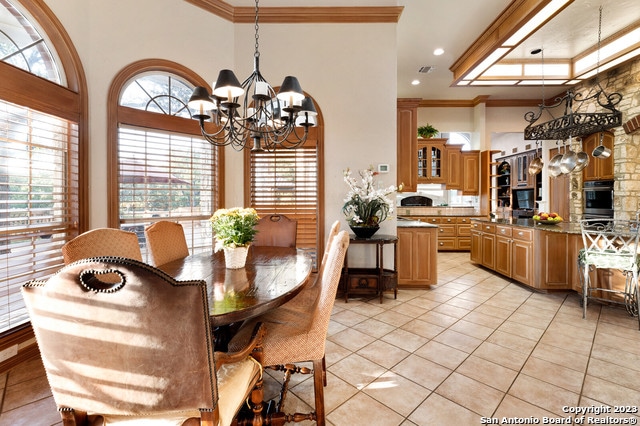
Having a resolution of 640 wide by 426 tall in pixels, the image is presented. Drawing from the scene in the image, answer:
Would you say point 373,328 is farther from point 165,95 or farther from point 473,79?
point 473,79

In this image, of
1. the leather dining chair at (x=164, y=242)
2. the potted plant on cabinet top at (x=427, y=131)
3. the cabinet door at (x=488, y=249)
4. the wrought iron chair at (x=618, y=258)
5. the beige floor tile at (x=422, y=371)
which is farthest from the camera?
the potted plant on cabinet top at (x=427, y=131)

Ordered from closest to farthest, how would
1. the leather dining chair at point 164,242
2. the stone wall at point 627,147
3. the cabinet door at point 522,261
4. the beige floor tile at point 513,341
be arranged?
the leather dining chair at point 164,242 < the beige floor tile at point 513,341 < the cabinet door at point 522,261 < the stone wall at point 627,147

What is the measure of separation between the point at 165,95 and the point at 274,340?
10.0ft

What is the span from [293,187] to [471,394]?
2737 mm

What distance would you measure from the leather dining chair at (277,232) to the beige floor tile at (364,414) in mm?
1537

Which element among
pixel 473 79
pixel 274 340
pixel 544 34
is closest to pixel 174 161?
pixel 274 340

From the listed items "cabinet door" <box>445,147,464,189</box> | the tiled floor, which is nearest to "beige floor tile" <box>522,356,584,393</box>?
the tiled floor

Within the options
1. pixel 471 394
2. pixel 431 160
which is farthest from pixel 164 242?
pixel 431 160

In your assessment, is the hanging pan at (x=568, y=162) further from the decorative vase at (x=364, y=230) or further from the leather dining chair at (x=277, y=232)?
the leather dining chair at (x=277, y=232)

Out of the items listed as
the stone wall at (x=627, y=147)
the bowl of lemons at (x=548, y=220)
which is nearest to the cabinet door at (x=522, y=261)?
the bowl of lemons at (x=548, y=220)

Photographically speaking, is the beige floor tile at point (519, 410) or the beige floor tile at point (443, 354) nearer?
the beige floor tile at point (519, 410)

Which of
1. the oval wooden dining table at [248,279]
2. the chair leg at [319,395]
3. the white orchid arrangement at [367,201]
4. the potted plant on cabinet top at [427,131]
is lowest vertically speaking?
the chair leg at [319,395]

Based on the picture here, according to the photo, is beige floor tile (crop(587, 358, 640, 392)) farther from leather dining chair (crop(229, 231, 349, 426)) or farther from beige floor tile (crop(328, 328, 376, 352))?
leather dining chair (crop(229, 231, 349, 426))

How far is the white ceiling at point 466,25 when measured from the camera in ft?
11.5
